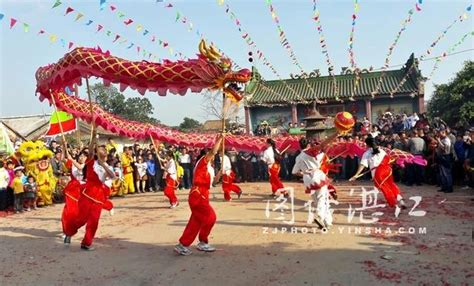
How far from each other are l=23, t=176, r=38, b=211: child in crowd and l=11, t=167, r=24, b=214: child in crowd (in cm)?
13

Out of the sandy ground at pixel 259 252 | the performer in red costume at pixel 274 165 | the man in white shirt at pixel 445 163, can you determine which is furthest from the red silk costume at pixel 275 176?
the man in white shirt at pixel 445 163

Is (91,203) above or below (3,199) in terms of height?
above

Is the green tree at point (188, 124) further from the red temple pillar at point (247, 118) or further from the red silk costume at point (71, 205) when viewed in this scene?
the red silk costume at point (71, 205)

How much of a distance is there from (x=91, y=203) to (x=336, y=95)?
1910cm

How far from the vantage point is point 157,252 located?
6.32m

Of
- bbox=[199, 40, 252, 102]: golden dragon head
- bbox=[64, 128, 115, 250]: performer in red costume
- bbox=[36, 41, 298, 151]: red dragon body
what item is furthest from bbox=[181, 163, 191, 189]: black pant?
bbox=[199, 40, 252, 102]: golden dragon head

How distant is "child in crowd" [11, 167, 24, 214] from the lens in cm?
1082

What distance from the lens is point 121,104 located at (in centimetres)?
3856

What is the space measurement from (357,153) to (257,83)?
15687mm

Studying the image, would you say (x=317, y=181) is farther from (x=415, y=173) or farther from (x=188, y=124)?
(x=188, y=124)

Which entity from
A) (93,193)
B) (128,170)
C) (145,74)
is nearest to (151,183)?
(128,170)

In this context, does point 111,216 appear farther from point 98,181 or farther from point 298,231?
point 298,231

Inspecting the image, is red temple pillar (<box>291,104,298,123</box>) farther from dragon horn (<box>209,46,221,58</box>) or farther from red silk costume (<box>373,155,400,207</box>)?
dragon horn (<box>209,46,221,58</box>)

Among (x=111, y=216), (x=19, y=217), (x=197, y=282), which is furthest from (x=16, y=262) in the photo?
(x=19, y=217)
